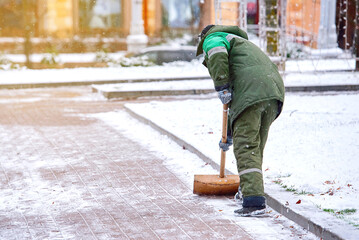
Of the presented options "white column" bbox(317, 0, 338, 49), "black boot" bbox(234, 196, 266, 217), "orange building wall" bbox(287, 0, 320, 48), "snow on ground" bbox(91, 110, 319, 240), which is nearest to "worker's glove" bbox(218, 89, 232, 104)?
"black boot" bbox(234, 196, 266, 217)

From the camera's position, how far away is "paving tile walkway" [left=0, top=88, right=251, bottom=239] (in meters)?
5.35

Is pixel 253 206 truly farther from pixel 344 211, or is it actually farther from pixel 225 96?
pixel 225 96

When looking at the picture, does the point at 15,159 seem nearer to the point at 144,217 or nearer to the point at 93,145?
the point at 93,145

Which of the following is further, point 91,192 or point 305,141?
point 305,141

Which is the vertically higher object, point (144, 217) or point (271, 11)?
point (271, 11)

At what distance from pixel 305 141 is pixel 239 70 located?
2.81 meters

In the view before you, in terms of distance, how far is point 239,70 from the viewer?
5.69 m

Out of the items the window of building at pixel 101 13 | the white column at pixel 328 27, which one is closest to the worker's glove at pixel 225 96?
the white column at pixel 328 27

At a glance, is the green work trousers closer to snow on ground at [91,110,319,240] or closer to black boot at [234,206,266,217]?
black boot at [234,206,266,217]

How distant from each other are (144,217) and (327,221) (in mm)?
1535

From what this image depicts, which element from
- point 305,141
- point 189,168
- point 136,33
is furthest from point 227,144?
point 136,33

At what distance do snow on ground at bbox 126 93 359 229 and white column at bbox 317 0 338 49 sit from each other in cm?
1498

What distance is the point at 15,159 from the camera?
827 cm

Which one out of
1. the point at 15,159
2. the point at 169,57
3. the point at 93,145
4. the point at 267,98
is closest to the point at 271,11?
the point at 169,57
